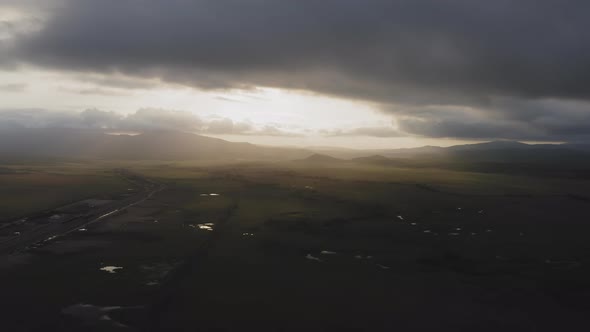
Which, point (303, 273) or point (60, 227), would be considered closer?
point (303, 273)

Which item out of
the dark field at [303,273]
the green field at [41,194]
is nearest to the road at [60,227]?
the dark field at [303,273]

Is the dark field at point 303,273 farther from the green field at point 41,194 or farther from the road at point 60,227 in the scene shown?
the road at point 60,227

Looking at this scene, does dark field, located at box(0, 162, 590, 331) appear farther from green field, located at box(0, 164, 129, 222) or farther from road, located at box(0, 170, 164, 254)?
road, located at box(0, 170, 164, 254)

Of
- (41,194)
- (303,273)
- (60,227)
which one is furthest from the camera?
(41,194)

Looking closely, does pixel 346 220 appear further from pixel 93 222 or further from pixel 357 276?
pixel 93 222

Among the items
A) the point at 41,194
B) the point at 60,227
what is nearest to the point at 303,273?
the point at 60,227

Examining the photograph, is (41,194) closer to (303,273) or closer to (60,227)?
(60,227)

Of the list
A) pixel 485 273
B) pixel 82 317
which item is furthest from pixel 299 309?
pixel 485 273

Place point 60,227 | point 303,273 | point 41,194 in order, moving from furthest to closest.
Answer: point 41,194 < point 60,227 < point 303,273
